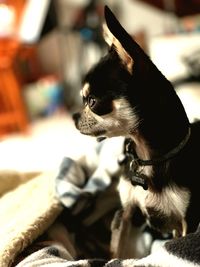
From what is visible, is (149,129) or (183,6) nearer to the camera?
(149,129)

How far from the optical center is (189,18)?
3.34 metres

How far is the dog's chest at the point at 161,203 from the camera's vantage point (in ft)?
3.53

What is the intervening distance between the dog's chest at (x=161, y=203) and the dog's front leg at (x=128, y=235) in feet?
0.19

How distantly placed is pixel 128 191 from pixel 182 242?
29 cm

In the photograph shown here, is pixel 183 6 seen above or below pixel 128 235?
above

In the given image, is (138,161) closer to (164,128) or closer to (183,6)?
(164,128)

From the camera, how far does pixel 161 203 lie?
3.65ft

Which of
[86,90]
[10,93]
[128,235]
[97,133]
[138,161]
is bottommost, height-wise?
[128,235]

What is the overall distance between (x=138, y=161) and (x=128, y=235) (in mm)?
318

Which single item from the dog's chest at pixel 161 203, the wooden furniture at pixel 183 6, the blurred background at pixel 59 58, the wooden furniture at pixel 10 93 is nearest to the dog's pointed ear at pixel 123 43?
the dog's chest at pixel 161 203

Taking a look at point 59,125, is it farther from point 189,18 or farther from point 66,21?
point 189,18

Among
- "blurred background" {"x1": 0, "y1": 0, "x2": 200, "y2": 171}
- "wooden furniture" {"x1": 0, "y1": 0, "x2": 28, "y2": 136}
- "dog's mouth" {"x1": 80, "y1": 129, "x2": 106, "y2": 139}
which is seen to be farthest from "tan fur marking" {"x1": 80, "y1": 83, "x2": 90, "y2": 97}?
"wooden furniture" {"x1": 0, "y1": 0, "x2": 28, "y2": 136}

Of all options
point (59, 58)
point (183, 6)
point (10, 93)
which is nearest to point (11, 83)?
point (10, 93)

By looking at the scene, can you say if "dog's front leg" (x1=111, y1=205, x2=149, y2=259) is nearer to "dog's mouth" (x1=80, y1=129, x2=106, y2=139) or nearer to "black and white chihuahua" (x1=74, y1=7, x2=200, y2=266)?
"black and white chihuahua" (x1=74, y1=7, x2=200, y2=266)
